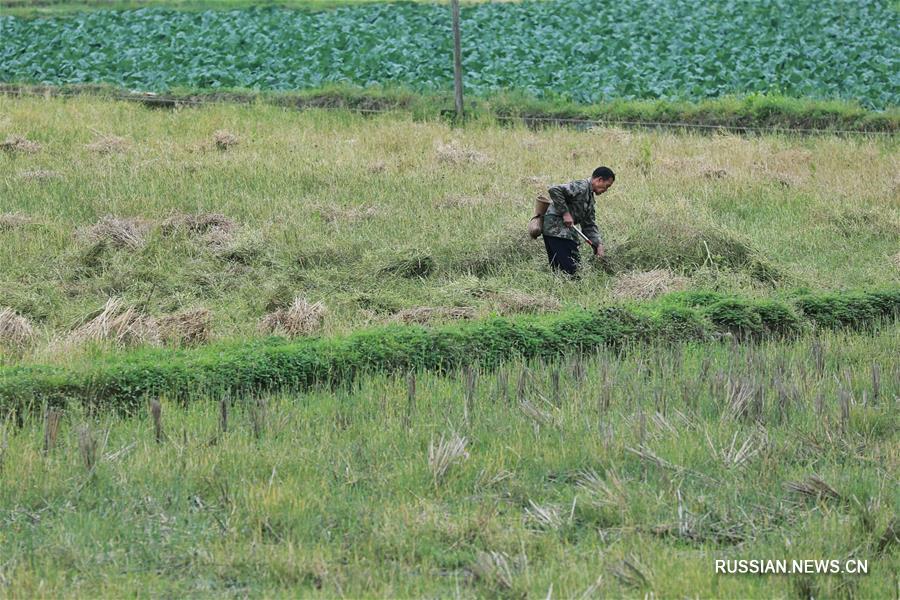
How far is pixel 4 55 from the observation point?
84.9 ft

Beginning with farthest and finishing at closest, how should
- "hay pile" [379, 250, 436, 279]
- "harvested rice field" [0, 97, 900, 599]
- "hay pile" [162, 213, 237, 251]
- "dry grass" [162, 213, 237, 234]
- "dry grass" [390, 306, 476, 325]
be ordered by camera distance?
"dry grass" [162, 213, 237, 234] < "hay pile" [162, 213, 237, 251] < "hay pile" [379, 250, 436, 279] < "dry grass" [390, 306, 476, 325] < "harvested rice field" [0, 97, 900, 599]

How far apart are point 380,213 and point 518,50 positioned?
11.3 metres

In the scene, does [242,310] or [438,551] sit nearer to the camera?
[438,551]

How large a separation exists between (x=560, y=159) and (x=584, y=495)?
10.8m

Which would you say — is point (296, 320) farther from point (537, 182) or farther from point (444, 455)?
point (537, 182)

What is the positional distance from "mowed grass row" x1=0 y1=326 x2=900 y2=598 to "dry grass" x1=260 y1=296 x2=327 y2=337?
4.76ft

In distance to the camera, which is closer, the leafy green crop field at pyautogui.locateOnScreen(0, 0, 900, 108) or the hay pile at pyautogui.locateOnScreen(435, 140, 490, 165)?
the hay pile at pyautogui.locateOnScreen(435, 140, 490, 165)

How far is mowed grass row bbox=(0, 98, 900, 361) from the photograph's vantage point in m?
10.6

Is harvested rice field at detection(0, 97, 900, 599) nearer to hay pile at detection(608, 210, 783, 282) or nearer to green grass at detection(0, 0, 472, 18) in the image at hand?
hay pile at detection(608, 210, 783, 282)

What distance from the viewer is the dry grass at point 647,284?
10.5 metres

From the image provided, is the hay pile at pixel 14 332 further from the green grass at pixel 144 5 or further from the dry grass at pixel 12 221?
the green grass at pixel 144 5

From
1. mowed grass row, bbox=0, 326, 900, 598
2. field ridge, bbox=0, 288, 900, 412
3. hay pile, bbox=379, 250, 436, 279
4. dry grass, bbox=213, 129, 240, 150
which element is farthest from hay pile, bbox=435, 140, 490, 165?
mowed grass row, bbox=0, 326, 900, 598

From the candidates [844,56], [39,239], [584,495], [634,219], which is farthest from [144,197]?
[844,56]

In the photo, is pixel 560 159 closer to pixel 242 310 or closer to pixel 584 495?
pixel 242 310
